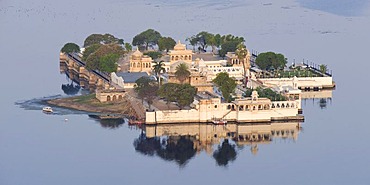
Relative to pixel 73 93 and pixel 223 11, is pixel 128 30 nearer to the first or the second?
pixel 223 11

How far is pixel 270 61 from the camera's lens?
5459cm

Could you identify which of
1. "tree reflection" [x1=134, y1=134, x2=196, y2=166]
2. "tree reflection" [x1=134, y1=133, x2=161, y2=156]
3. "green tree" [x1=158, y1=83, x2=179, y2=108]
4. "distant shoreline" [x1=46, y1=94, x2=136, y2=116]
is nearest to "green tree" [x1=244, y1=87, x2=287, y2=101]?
"green tree" [x1=158, y1=83, x2=179, y2=108]

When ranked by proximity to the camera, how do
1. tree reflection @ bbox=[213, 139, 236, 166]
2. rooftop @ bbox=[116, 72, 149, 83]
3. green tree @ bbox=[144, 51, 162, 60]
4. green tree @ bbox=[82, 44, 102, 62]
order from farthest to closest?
1. green tree @ bbox=[82, 44, 102, 62]
2. green tree @ bbox=[144, 51, 162, 60]
3. rooftop @ bbox=[116, 72, 149, 83]
4. tree reflection @ bbox=[213, 139, 236, 166]

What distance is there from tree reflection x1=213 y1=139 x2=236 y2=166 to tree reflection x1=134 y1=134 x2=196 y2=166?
0.78m

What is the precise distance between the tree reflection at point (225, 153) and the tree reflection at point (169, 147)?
2.55 ft

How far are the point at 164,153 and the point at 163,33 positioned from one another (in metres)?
27.6

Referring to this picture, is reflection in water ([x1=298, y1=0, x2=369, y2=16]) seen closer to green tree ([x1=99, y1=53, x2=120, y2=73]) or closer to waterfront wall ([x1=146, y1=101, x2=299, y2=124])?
green tree ([x1=99, y1=53, x2=120, y2=73])

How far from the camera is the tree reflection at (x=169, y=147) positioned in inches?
1654

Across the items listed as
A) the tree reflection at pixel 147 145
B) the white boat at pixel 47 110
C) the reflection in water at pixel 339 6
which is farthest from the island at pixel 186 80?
the reflection in water at pixel 339 6

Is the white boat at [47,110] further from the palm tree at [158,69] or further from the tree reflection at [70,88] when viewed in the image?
the palm tree at [158,69]

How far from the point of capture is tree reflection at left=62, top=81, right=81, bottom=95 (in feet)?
172

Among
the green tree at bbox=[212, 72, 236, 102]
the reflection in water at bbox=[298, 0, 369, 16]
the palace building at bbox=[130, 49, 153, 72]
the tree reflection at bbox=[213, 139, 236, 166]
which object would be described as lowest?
the tree reflection at bbox=[213, 139, 236, 166]

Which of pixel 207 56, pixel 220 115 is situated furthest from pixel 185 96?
pixel 207 56

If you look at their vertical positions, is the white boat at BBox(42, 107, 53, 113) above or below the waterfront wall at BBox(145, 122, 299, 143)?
above
